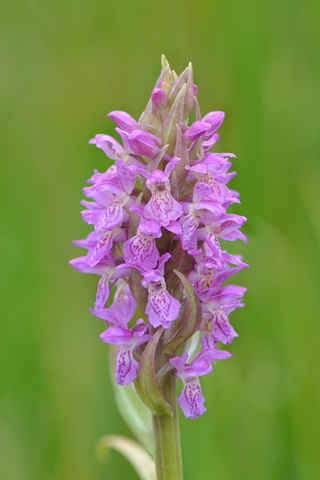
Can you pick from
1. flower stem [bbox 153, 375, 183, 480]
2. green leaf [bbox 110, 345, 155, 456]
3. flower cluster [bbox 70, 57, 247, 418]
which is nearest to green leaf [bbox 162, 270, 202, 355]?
flower cluster [bbox 70, 57, 247, 418]

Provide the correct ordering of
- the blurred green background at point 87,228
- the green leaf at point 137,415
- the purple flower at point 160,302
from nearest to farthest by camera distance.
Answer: the purple flower at point 160,302
the green leaf at point 137,415
the blurred green background at point 87,228

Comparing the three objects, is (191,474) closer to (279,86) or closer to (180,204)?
(180,204)

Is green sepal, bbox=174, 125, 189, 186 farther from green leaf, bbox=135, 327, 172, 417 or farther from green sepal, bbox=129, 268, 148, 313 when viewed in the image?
green leaf, bbox=135, 327, 172, 417

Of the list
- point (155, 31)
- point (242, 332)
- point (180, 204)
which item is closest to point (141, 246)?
point (180, 204)

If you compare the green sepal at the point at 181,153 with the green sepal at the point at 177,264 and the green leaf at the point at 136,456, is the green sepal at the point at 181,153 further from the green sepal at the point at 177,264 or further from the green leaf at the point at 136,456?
the green leaf at the point at 136,456

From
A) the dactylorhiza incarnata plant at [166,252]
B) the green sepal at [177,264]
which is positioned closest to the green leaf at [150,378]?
the dactylorhiza incarnata plant at [166,252]

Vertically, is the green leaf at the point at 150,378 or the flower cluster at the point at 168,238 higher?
the flower cluster at the point at 168,238

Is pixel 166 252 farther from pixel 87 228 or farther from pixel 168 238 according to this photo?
pixel 87 228

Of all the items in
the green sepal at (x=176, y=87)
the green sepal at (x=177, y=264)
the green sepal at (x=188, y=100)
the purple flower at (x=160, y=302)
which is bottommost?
the purple flower at (x=160, y=302)

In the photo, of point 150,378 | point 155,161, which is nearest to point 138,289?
point 150,378
